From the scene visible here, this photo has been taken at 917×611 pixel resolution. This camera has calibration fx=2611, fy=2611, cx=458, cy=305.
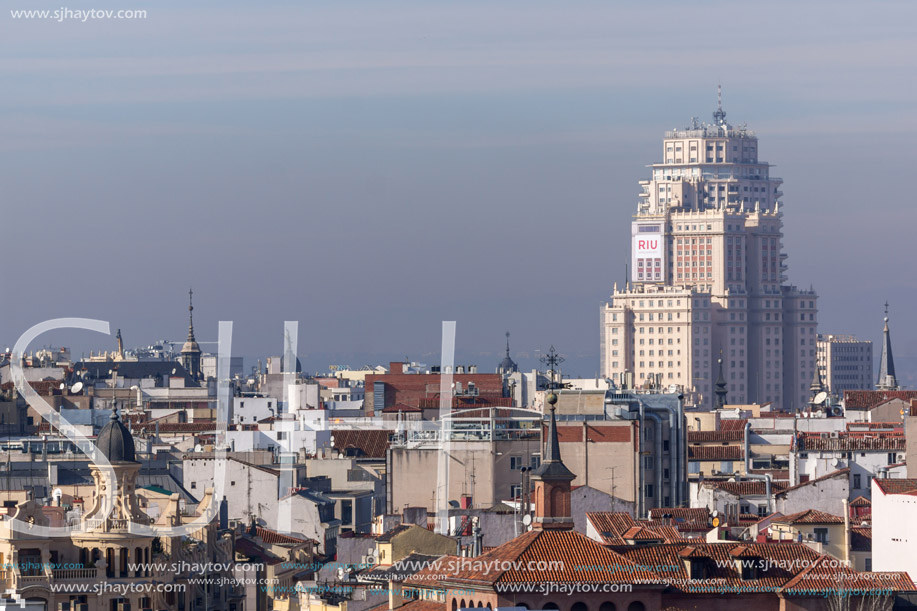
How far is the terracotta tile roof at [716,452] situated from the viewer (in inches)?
4072

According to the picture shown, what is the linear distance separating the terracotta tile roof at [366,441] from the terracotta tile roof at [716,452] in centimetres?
1241

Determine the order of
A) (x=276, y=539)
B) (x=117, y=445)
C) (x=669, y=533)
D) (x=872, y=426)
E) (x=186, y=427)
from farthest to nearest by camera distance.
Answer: (x=186, y=427)
(x=872, y=426)
(x=276, y=539)
(x=117, y=445)
(x=669, y=533)

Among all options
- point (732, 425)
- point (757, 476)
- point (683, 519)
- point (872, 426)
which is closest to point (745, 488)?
point (757, 476)

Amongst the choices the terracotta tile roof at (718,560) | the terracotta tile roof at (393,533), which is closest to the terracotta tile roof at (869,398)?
the terracotta tile roof at (393,533)

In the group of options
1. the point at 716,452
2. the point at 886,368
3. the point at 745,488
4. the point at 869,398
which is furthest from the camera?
the point at 886,368

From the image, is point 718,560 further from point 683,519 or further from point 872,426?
point 872,426

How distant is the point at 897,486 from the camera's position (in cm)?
6456

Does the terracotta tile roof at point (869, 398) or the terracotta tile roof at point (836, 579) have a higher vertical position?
the terracotta tile roof at point (869, 398)

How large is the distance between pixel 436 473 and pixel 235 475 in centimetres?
947

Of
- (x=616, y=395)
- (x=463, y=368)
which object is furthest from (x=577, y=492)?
(x=463, y=368)

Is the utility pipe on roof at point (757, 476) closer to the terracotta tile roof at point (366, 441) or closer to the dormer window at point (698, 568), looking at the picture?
the terracotta tile roof at point (366, 441)

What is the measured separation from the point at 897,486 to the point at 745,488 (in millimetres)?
14578

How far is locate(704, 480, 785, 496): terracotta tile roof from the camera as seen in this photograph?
77.6m

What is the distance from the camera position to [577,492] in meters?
71.4
